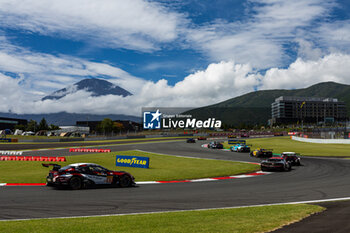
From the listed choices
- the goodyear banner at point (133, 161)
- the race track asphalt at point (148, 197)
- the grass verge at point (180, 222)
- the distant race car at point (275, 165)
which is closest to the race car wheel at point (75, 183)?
the race track asphalt at point (148, 197)

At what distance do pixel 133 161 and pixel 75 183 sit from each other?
10883mm

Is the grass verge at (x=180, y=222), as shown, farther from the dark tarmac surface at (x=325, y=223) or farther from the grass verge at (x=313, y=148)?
the grass verge at (x=313, y=148)

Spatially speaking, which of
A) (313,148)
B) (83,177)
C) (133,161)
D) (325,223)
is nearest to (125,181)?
(83,177)

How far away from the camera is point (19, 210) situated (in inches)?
417

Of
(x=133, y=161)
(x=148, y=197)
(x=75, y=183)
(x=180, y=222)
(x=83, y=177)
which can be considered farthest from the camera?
(x=133, y=161)

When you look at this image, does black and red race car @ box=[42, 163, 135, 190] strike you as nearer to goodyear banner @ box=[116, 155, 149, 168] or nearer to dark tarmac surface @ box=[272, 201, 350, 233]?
goodyear banner @ box=[116, 155, 149, 168]

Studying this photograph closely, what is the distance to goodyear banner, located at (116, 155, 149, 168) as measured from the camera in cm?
2598

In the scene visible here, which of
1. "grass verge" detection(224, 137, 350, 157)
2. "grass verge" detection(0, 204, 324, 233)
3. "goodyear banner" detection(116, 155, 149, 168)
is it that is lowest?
"grass verge" detection(224, 137, 350, 157)

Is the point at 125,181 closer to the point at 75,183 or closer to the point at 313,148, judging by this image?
the point at 75,183

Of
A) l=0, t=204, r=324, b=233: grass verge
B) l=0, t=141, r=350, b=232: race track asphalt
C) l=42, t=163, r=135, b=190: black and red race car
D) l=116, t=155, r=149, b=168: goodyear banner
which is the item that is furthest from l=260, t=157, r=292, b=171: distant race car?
l=0, t=204, r=324, b=233: grass verge

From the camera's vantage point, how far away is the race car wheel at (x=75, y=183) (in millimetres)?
15701

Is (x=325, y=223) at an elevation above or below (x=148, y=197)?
above

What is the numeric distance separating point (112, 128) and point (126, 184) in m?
169

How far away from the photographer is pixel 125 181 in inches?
671
